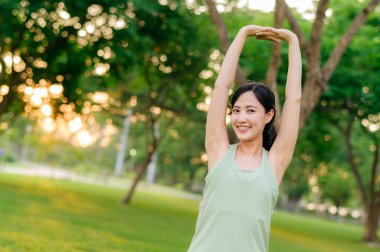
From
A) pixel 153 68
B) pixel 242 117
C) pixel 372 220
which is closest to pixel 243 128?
pixel 242 117

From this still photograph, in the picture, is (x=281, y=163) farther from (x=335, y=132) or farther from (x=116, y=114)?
(x=335, y=132)

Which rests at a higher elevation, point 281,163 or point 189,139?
point 189,139

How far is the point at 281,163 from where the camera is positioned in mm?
2732

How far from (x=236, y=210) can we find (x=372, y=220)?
2448 centimetres

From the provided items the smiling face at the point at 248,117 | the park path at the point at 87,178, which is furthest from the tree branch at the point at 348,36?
the park path at the point at 87,178

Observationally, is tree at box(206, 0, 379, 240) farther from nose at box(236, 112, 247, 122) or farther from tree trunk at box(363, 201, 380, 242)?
tree trunk at box(363, 201, 380, 242)

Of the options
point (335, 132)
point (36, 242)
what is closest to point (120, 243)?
point (36, 242)

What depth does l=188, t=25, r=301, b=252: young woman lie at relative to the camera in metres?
2.46

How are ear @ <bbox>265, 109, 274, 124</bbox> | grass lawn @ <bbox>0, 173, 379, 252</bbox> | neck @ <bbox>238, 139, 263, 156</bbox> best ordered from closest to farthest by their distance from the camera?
1. neck @ <bbox>238, 139, 263, 156</bbox>
2. ear @ <bbox>265, 109, 274, 124</bbox>
3. grass lawn @ <bbox>0, 173, 379, 252</bbox>

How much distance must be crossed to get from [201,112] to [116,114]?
359 cm

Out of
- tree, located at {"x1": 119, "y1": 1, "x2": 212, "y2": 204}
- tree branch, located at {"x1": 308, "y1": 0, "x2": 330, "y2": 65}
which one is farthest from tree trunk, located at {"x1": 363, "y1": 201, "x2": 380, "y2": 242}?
tree branch, located at {"x1": 308, "y1": 0, "x2": 330, "y2": 65}

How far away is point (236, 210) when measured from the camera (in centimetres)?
246

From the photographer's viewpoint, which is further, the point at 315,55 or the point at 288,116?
the point at 315,55

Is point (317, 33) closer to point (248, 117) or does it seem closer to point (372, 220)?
point (248, 117)
